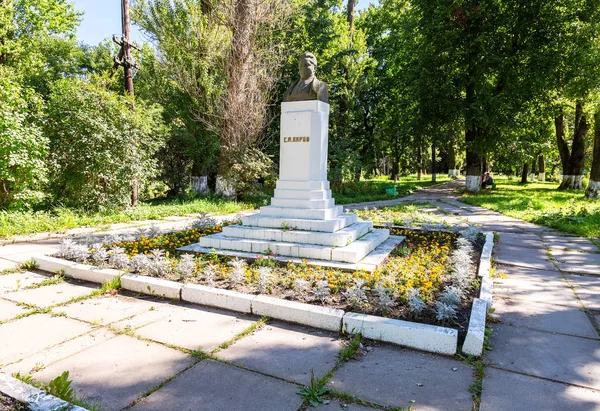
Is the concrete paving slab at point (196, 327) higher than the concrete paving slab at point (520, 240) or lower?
lower

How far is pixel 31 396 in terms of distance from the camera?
6.84ft

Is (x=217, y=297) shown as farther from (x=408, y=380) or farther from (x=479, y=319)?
(x=479, y=319)

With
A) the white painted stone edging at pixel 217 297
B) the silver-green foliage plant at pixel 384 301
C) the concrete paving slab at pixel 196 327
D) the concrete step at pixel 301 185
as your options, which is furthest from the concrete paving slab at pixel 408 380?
the concrete step at pixel 301 185

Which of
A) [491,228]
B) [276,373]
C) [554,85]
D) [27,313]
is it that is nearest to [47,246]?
[27,313]

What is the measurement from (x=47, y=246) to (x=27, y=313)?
3620 mm

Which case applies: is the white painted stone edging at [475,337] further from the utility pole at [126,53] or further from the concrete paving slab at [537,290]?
the utility pole at [126,53]

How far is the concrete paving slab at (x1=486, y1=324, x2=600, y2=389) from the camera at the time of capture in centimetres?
266

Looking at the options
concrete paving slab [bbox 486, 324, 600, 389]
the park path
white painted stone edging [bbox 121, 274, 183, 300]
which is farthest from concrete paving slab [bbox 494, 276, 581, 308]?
white painted stone edging [bbox 121, 274, 183, 300]

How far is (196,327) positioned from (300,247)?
7.97 feet

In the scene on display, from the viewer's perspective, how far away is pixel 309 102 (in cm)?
653

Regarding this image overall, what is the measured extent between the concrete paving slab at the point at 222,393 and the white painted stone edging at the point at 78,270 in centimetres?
251

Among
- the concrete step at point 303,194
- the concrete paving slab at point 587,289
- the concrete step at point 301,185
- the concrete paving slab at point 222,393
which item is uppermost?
the concrete step at point 301,185

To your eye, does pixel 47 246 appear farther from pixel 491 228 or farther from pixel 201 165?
pixel 491 228

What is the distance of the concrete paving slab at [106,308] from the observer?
3.54 meters
